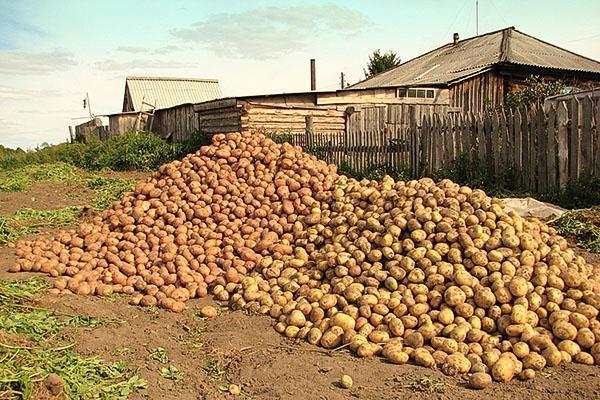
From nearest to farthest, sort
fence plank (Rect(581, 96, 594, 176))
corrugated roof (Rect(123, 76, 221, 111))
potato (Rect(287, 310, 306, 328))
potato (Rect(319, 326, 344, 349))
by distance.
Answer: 1. potato (Rect(319, 326, 344, 349))
2. potato (Rect(287, 310, 306, 328))
3. fence plank (Rect(581, 96, 594, 176))
4. corrugated roof (Rect(123, 76, 221, 111))

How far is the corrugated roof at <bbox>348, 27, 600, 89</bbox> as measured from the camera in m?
20.1

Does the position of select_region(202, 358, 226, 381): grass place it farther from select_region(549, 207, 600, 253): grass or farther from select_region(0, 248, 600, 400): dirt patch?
select_region(549, 207, 600, 253): grass

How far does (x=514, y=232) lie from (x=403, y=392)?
191cm

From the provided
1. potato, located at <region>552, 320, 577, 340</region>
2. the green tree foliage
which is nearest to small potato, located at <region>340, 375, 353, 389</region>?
potato, located at <region>552, 320, 577, 340</region>

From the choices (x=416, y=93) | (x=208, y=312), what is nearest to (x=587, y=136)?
(x=208, y=312)

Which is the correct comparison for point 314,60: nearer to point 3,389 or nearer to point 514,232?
point 514,232

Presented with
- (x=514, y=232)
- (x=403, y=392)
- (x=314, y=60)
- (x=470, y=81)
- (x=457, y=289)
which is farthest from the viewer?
(x=314, y=60)

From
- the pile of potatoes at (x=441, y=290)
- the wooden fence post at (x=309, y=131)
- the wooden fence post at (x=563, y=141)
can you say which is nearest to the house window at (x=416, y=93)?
the wooden fence post at (x=309, y=131)

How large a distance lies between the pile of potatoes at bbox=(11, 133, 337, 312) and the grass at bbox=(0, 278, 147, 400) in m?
0.88

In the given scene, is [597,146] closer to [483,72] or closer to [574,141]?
[574,141]

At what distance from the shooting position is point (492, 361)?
11.3ft

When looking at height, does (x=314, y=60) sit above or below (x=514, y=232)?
above

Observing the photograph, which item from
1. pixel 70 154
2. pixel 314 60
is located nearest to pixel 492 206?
pixel 70 154

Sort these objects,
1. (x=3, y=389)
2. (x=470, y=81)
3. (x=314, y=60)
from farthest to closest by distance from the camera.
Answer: (x=314, y=60) < (x=470, y=81) < (x=3, y=389)
